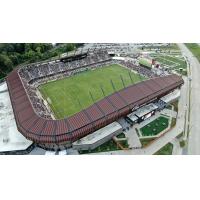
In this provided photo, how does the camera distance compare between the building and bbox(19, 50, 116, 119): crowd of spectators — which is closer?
the building

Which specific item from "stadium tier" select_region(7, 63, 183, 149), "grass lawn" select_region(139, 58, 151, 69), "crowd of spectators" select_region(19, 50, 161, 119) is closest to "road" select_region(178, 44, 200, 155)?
"stadium tier" select_region(7, 63, 183, 149)

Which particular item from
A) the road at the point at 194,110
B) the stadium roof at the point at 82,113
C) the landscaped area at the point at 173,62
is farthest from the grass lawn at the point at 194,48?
the stadium roof at the point at 82,113

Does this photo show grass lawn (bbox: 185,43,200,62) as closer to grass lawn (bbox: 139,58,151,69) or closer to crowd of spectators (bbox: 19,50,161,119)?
grass lawn (bbox: 139,58,151,69)

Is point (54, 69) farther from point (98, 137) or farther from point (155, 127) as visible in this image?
point (155, 127)

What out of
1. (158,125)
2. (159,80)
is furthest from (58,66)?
(158,125)

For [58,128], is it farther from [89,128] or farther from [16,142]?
[16,142]

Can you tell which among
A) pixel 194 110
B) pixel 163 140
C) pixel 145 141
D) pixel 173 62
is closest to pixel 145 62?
pixel 173 62

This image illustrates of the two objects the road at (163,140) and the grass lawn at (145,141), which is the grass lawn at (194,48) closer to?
the road at (163,140)
